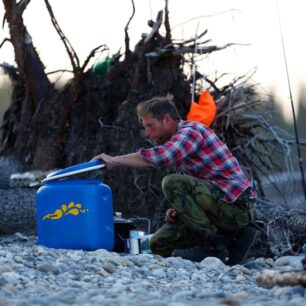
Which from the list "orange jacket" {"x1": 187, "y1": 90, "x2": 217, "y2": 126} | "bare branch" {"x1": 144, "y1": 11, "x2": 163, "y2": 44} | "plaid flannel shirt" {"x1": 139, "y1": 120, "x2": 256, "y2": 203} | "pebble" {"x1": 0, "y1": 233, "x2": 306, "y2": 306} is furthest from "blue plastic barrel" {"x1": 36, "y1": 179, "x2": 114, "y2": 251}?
"bare branch" {"x1": 144, "y1": 11, "x2": 163, "y2": 44}

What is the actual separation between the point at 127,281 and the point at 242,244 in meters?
1.93

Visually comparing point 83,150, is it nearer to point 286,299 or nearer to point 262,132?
point 262,132

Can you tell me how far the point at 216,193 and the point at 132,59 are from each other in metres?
5.43

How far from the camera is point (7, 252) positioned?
596 cm

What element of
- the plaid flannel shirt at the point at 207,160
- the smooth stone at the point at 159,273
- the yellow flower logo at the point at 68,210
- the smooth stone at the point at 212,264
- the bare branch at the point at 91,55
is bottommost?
the smooth stone at the point at 212,264

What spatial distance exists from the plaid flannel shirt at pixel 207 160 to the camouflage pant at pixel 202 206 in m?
0.08

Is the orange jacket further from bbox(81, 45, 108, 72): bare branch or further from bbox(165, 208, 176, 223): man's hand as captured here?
bbox(165, 208, 176, 223): man's hand

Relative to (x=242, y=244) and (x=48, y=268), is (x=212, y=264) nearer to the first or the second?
(x=242, y=244)

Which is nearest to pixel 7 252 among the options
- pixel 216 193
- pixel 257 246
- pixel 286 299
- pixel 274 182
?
pixel 216 193

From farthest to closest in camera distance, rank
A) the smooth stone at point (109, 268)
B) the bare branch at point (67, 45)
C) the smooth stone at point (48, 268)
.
A: the bare branch at point (67, 45), the smooth stone at point (109, 268), the smooth stone at point (48, 268)

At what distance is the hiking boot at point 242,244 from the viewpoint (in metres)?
6.73

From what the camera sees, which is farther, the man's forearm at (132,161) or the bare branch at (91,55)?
the bare branch at (91,55)

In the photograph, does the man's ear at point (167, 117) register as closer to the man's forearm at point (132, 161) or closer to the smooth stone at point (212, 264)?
the man's forearm at point (132, 161)

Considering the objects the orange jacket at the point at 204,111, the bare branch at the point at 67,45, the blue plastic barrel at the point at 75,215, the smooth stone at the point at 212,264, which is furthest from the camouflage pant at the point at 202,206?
the bare branch at the point at 67,45
